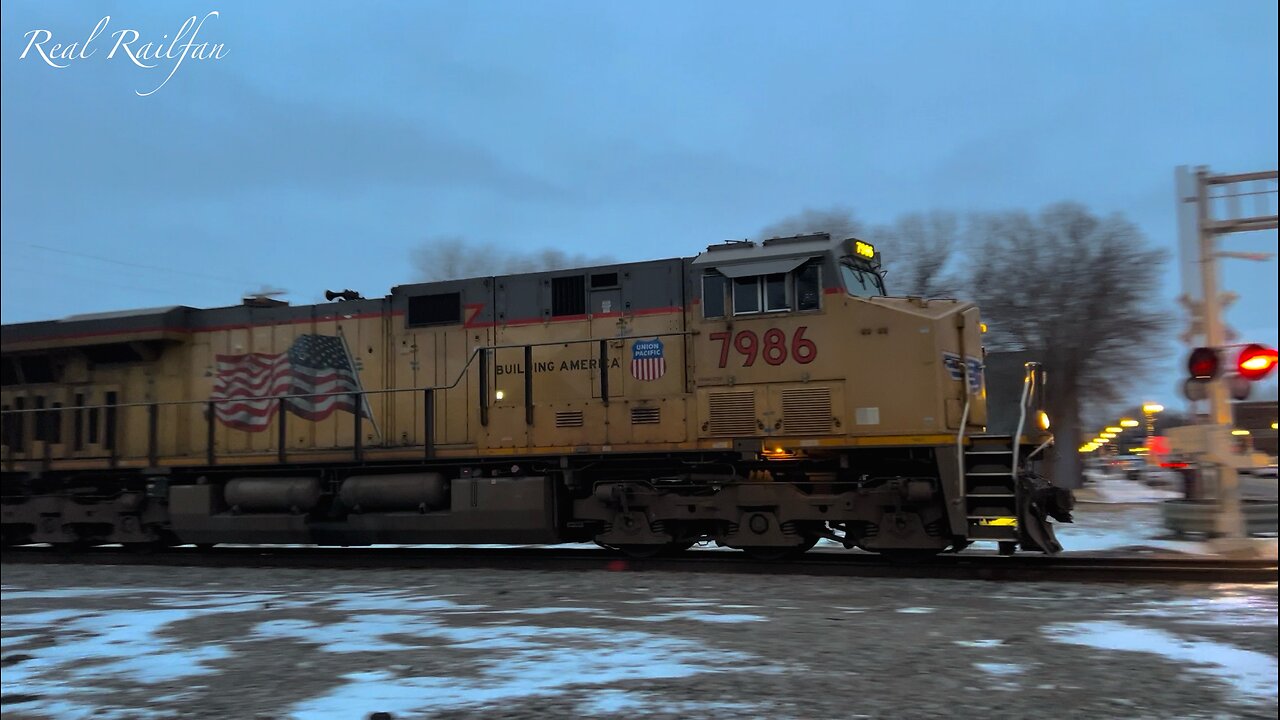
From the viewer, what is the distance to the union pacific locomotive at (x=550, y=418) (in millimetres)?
9312

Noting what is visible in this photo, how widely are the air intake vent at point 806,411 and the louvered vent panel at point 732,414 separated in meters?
0.37

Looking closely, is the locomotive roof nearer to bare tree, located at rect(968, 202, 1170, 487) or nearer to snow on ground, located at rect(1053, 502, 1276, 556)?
snow on ground, located at rect(1053, 502, 1276, 556)

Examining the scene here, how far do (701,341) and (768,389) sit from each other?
3.06ft

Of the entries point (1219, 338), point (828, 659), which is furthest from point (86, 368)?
point (1219, 338)

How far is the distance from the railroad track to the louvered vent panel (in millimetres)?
1411

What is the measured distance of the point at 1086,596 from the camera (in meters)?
7.68

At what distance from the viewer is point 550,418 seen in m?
10.6

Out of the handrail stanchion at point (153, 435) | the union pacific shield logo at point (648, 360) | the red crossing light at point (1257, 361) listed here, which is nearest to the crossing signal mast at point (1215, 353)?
the red crossing light at point (1257, 361)

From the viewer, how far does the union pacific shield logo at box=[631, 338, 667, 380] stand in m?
10.2

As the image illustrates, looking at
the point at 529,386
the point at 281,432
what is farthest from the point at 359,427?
the point at 529,386

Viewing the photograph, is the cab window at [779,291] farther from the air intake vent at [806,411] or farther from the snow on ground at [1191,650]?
the snow on ground at [1191,650]

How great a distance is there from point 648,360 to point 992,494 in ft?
12.7

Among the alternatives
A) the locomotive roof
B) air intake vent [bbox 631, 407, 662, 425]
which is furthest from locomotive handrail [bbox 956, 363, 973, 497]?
air intake vent [bbox 631, 407, 662, 425]

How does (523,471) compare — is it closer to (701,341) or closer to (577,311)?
(577,311)
